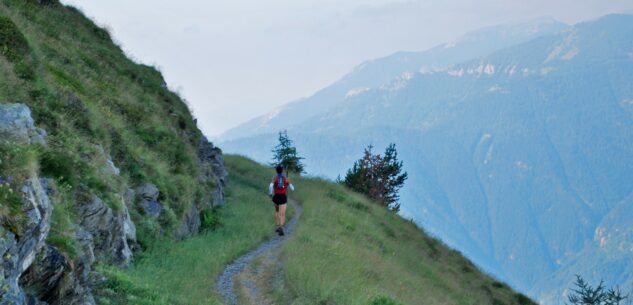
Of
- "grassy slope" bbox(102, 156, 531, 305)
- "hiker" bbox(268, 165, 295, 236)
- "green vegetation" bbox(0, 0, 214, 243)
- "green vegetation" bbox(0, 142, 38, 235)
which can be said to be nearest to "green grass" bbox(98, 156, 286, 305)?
"grassy slope" bbox(102, 156, 531, 305)

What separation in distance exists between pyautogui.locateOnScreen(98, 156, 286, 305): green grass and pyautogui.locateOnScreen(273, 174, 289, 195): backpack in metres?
1.69

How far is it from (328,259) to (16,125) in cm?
1092

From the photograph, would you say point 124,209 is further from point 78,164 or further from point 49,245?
point 49,245

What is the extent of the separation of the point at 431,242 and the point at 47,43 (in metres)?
26.4

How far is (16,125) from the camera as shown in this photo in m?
9.54

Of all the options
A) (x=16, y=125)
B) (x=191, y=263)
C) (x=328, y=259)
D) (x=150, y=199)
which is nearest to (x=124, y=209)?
(x=191, y=263)

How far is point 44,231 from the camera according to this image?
316 inches

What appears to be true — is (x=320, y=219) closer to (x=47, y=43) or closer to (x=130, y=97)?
(x=130, y=97)

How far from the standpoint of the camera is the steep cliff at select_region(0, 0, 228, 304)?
312 inches

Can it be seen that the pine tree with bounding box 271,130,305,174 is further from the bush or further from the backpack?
the bush

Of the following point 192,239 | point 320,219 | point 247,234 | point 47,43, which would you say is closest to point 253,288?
point 192,239

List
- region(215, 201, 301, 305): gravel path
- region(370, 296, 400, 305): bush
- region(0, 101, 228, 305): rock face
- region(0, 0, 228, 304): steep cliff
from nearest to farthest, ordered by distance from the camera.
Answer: region(0, 101, 228, 305): rock face
region(0, 0, 228, 304): steep cliff
region(370, 296, 400, 305): bush
region(215, 201, 301, 305): gravel path

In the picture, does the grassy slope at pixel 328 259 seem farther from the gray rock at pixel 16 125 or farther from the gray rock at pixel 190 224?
the gray rock at pixel 16 125

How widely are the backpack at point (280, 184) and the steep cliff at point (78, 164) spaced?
3031 millimetres
